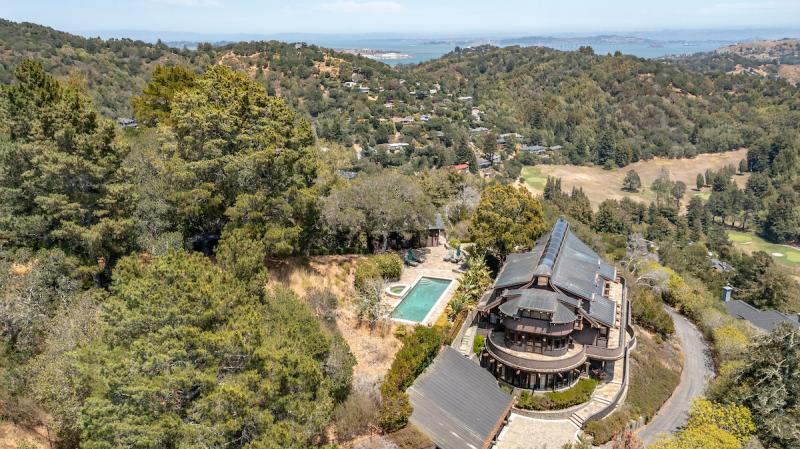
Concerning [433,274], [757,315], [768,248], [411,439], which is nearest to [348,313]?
[433,274]

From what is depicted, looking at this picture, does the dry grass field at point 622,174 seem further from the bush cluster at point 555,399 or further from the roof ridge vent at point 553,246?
the bush cluster at point 555,399

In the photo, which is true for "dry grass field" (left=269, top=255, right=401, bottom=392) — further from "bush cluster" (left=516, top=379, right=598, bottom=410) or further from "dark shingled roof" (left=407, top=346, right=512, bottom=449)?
"bush cluster" (left=516, top=379, right=598, bottom=410)

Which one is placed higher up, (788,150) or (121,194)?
(121,194)

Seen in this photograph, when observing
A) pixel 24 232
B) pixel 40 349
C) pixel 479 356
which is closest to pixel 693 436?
pixel 479 356

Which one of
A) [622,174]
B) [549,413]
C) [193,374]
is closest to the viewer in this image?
[193,374]

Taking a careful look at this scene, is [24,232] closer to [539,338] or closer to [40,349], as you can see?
[40,349]

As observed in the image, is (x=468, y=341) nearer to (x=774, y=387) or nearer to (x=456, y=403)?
(x=456, y=403)
